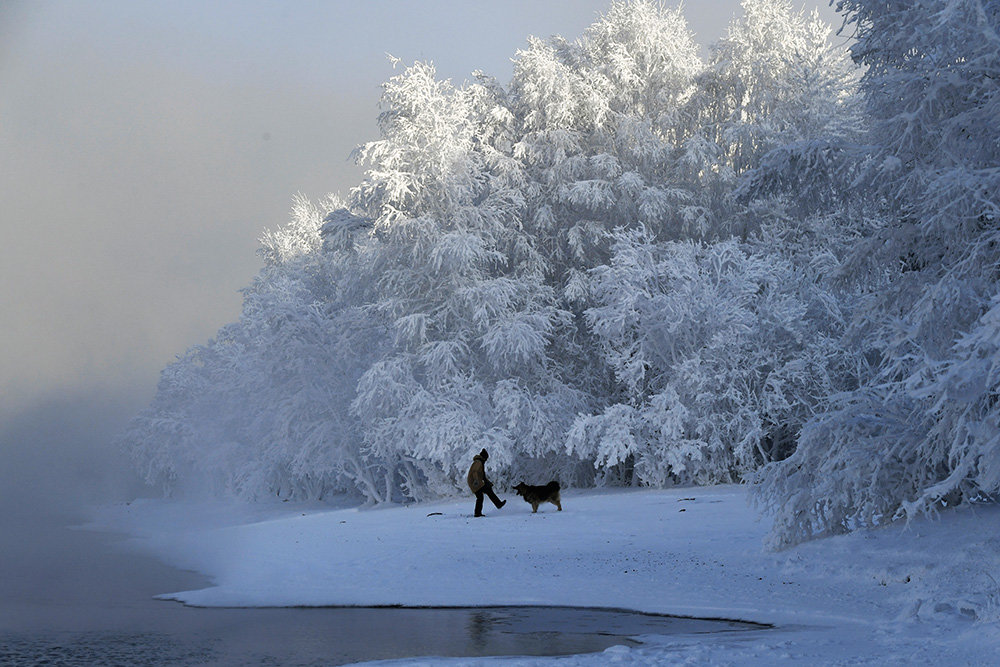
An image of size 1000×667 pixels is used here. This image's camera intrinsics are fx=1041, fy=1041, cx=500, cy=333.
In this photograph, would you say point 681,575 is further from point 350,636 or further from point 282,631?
point 282,631

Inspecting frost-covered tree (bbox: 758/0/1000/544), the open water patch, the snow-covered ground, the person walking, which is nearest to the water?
the open water patch

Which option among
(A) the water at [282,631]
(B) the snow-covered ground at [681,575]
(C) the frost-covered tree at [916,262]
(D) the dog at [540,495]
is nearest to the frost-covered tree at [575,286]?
(D) the dog at [540,495]

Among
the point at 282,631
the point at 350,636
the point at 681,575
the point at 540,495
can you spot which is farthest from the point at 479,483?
the point at 350,636

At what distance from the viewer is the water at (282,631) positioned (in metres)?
8.55

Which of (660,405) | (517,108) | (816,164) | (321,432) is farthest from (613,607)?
(517,108)

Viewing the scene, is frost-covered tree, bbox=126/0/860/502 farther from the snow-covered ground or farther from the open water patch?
the open water patch

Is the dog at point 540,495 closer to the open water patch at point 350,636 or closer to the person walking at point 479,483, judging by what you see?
the person walking at point 479,483

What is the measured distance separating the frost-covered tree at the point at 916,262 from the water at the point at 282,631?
3.53m

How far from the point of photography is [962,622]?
29.6 feet

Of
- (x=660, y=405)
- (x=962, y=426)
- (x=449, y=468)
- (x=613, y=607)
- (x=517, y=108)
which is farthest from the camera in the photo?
(x=517, y=108)

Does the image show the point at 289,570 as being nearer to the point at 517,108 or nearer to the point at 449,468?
the point at 449,468

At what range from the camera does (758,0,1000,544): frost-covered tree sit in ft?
35.3

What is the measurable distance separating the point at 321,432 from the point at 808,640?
971 inches

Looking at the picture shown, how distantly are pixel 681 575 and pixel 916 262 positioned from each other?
4.76 m
